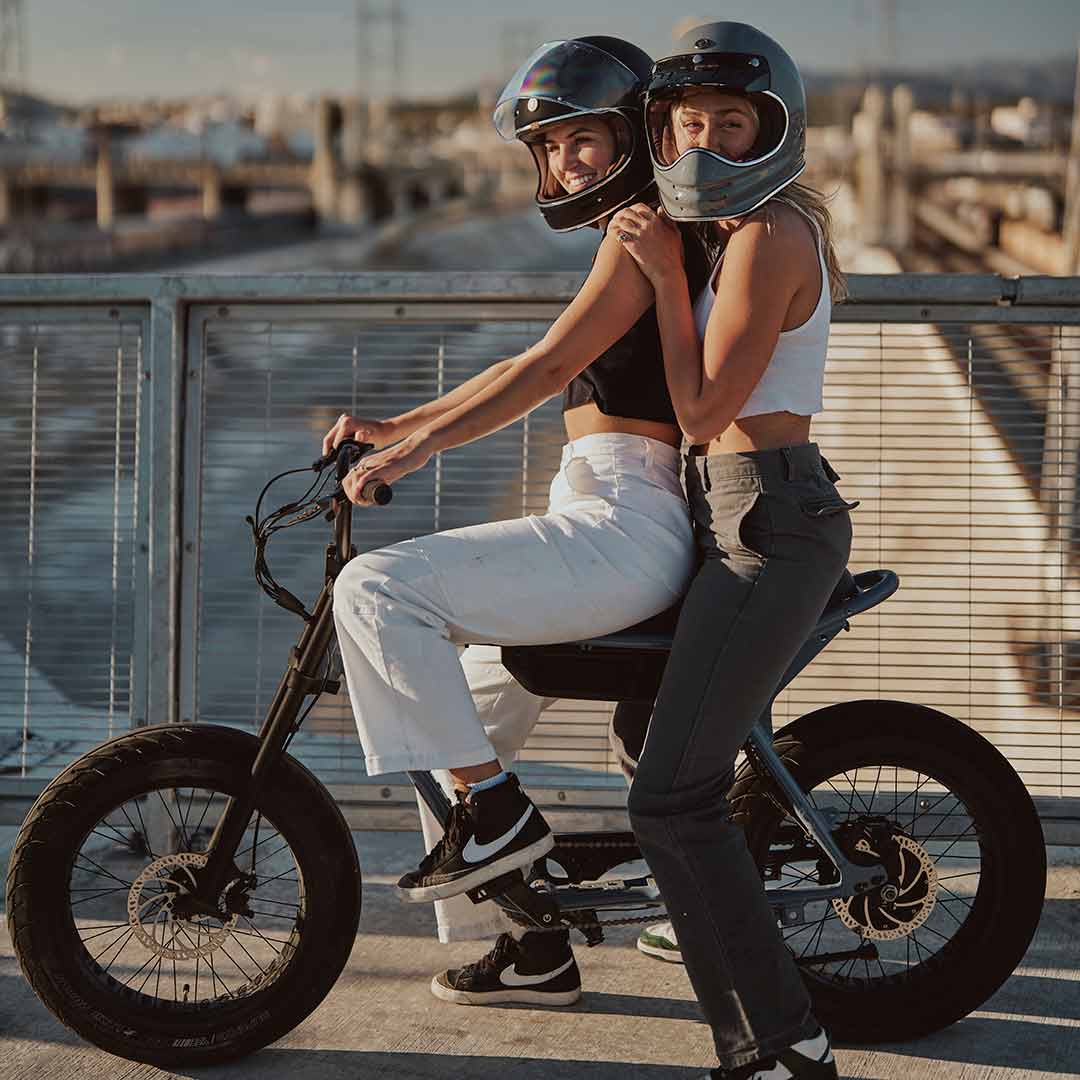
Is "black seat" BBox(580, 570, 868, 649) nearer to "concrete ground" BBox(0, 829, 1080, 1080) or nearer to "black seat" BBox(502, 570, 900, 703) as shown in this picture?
"black seat" BBox(502, 570, 900, 703)

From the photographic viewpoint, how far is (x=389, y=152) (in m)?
138

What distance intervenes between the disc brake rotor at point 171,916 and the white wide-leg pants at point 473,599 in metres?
0.58

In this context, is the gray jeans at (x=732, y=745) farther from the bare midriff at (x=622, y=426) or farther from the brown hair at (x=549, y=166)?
the brown hair at (x=549, y=166)

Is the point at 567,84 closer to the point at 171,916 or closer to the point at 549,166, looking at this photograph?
the point at 549,166

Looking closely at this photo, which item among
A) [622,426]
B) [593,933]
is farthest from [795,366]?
[593,933]

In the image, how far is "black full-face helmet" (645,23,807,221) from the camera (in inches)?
128

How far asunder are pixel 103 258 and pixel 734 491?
3008 inches

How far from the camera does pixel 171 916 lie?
3.61 m

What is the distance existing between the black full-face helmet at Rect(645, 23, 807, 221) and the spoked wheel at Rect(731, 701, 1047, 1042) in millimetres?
1130

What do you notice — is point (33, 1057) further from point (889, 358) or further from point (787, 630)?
point (889, 358)

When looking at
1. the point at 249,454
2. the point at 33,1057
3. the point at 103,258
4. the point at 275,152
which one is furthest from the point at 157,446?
the point at 275,152

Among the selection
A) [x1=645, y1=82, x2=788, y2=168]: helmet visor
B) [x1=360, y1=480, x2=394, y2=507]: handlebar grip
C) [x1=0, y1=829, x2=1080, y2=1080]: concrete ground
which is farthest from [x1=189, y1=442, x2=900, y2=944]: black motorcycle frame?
[x1=645, y1=82, x2=788, y2=168]: helmet visor

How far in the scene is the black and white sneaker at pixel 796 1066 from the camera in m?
3.27

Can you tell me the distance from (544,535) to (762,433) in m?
0.47
